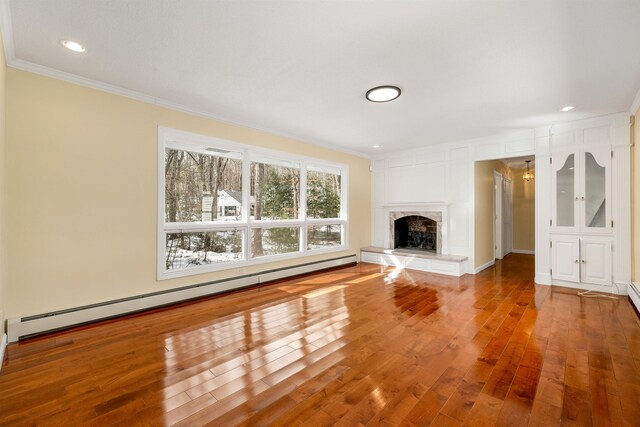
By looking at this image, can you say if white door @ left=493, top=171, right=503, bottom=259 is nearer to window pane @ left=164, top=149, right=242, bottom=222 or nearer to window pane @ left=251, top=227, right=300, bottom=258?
window pane @ left=251, top=227, right=300, bottom=258

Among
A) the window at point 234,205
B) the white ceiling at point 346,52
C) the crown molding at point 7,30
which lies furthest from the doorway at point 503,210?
the crown molding at point 7,30

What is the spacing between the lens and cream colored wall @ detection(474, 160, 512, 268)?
18.1 ft

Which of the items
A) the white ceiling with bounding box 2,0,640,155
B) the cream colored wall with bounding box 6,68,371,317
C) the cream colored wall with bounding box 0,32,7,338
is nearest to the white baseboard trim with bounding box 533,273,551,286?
the white ceiling with bounding box 2,0,640,155

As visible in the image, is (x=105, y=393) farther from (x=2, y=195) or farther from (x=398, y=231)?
(x=398, y=231)

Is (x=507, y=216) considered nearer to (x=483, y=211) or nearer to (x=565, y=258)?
(x=483, y=211)

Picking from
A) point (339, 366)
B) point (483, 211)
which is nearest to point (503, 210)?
point (483, 211)

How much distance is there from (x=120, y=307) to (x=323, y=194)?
156 inches

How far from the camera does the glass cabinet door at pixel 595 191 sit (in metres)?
4.12

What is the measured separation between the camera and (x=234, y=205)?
175 inches

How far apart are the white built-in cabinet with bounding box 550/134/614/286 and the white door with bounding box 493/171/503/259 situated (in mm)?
2095

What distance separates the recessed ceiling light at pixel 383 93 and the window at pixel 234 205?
2.16 meters

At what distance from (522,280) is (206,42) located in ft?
19.3

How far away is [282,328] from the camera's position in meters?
2.94

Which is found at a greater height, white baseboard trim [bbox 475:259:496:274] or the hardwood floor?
white baseboard trim [bbox 475:259:496:274]
